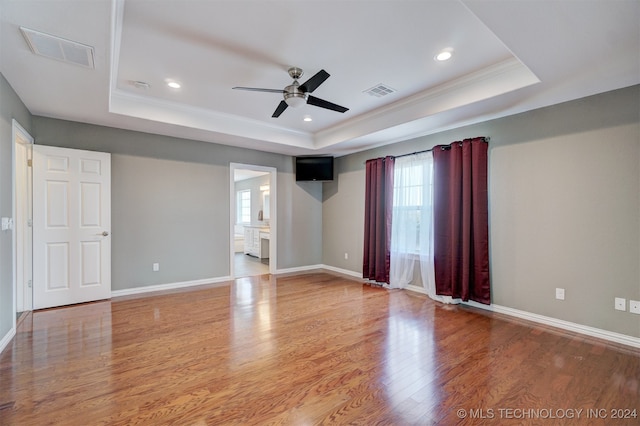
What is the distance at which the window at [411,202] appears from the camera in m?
4.62

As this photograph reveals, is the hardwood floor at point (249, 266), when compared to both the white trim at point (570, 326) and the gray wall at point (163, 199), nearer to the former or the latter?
the gray wall at point (163, 199)

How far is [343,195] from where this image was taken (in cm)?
626

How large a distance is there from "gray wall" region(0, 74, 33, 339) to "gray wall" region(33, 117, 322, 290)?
3.82ft

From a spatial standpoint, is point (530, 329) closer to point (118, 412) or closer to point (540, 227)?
point (540, 227)

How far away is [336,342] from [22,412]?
7.61 feet

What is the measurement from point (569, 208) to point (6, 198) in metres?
5.86

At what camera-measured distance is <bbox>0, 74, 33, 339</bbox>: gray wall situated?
2705 mm

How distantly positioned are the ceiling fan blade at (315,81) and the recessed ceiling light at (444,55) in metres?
1.12

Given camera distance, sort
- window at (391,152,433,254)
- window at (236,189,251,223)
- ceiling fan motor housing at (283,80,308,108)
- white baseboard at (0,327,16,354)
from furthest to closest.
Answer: window at (236,189,251,223), window at (391,152,433,254), ceiling fan motor housing at (283,80,308,108), white baseboard at (0,327,16,354)

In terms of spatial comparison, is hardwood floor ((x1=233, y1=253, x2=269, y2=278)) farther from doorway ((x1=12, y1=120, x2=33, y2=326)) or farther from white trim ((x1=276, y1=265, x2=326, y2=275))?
doorway ((x1=12, y1=120, x2=33, y2=326))

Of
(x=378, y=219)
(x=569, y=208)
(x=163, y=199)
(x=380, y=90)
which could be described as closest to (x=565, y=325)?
(x=569, y=208)

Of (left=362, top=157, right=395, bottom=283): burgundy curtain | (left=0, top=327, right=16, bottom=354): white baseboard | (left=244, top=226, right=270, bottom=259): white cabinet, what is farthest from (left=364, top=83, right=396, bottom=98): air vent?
(left=244, top=226, right=270, bottom=259): white cabinet

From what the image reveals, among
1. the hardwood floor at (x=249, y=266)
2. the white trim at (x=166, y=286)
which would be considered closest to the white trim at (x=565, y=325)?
the hardwood floor at (x=249, y=266)

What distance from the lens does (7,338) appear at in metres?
2.76
